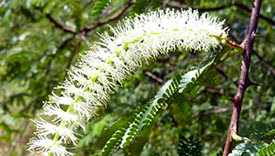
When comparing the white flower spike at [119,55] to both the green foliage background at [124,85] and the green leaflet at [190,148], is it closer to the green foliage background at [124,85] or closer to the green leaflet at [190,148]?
A: the green leaflet at [190,148]

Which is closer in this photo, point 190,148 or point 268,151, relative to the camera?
point 268,151

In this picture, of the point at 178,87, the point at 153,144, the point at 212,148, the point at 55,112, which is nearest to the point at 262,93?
the point at 212,148

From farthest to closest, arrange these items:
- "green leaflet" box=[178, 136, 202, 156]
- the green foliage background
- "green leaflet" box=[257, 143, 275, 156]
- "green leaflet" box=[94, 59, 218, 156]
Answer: the green foliage background → "green leaflet" box=[178, 136, 202, 156] → "green leaflet" box=[94, 59, 218, 156] → "green leaflet" box=[257, 143, 275, 156]

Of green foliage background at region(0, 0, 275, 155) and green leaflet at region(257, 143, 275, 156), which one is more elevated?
green leaflet at region(257, 143, 275, 156)

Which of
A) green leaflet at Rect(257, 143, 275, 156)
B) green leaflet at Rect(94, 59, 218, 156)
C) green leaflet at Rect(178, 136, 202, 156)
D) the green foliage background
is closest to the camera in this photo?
green leaflet at Rect(257, 143, 275, 156)

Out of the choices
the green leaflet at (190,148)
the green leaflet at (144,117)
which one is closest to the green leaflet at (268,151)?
the green leaflet at (144,117)

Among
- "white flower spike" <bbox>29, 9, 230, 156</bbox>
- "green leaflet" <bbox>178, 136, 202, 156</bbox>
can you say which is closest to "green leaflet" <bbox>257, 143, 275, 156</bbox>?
"white flower spike" <bbox>29, 9, 230, 156</bbox>

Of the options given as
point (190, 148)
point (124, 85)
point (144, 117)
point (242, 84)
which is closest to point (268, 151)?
point (242, 84)

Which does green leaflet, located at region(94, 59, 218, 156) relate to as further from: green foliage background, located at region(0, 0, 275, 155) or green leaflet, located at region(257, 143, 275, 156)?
green foliage background, located at region(0, 0, 275, 155)

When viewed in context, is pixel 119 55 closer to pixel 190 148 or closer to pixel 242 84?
pixel 242 84

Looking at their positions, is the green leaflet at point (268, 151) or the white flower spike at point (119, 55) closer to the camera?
the green leaflet at point (268, 151)

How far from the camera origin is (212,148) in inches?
149

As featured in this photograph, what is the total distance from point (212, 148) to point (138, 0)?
8.23ft

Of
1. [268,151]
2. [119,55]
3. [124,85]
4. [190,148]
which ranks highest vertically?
[119,55]
